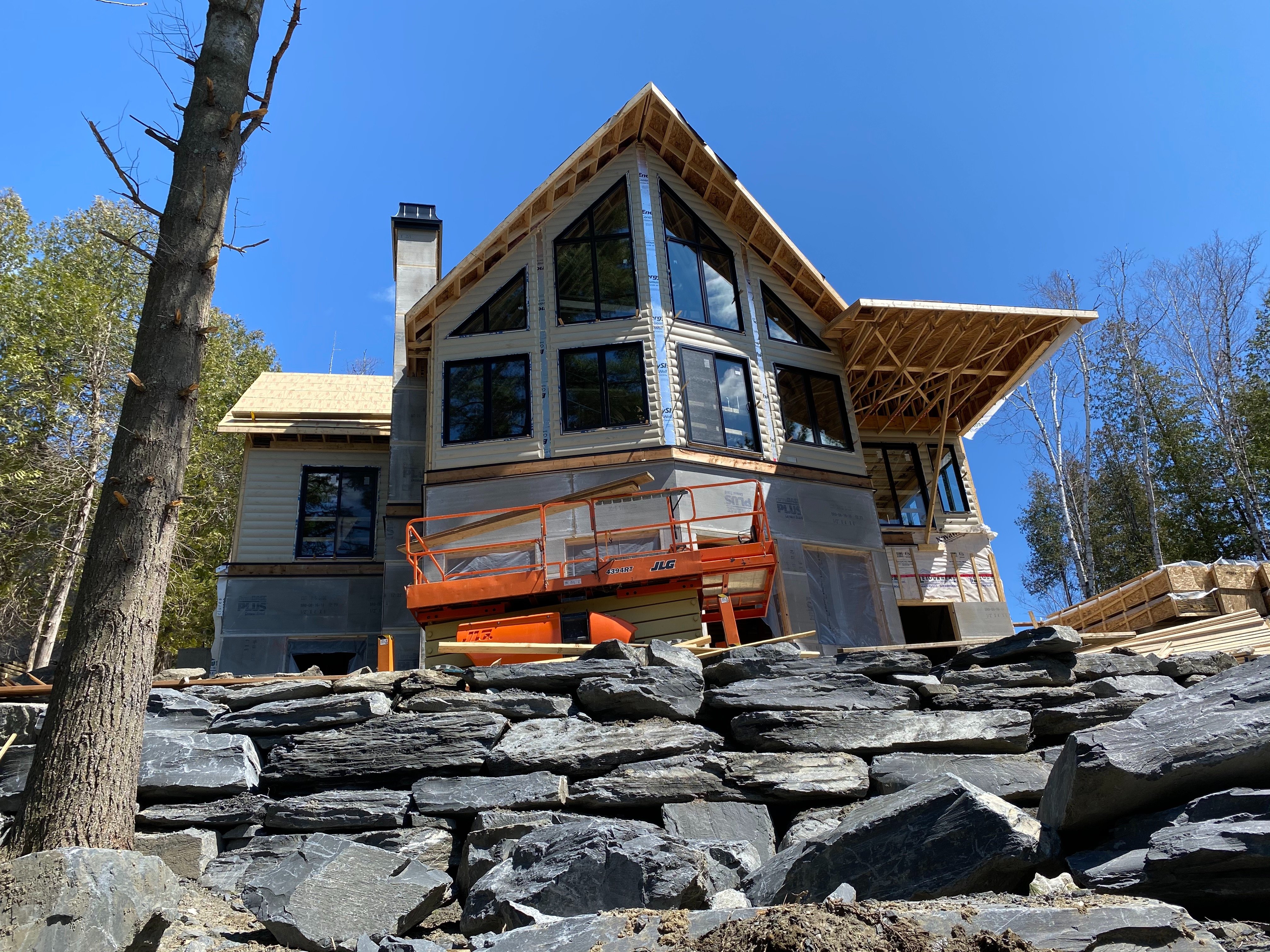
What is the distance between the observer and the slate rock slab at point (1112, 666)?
827 centimetres

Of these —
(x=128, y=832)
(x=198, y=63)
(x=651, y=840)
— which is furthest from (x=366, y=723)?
(x=198, y=63)

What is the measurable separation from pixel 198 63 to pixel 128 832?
19.0 ft

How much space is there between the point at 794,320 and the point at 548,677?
12400 mm

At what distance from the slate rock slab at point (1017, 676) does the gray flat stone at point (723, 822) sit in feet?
8.15

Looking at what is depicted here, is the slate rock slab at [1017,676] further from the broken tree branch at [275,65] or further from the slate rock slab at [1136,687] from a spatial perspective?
the broken tree branch at [275,65]

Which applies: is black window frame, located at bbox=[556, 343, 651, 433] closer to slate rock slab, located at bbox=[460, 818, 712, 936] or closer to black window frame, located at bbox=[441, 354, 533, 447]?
black window frame, located at bbox=[441, 354, 533, 447]

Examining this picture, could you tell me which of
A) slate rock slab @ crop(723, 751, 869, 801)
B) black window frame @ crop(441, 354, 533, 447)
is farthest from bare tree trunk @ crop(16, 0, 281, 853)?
black window frame @ crop(441, 354, 533, 447)

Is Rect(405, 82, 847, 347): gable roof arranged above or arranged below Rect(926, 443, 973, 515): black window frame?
above

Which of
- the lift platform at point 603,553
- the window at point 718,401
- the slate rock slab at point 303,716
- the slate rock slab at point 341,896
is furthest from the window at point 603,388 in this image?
the slate rock slab at point 341,896

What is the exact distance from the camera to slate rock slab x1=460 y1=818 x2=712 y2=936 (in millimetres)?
4824

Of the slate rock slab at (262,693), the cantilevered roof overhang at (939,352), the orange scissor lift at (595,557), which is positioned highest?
the cantilevered roof overhang at (939,352)

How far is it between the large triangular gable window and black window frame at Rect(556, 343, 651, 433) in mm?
3305

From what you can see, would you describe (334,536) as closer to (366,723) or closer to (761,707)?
(366,723)

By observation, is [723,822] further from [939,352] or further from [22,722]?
[939,352]
